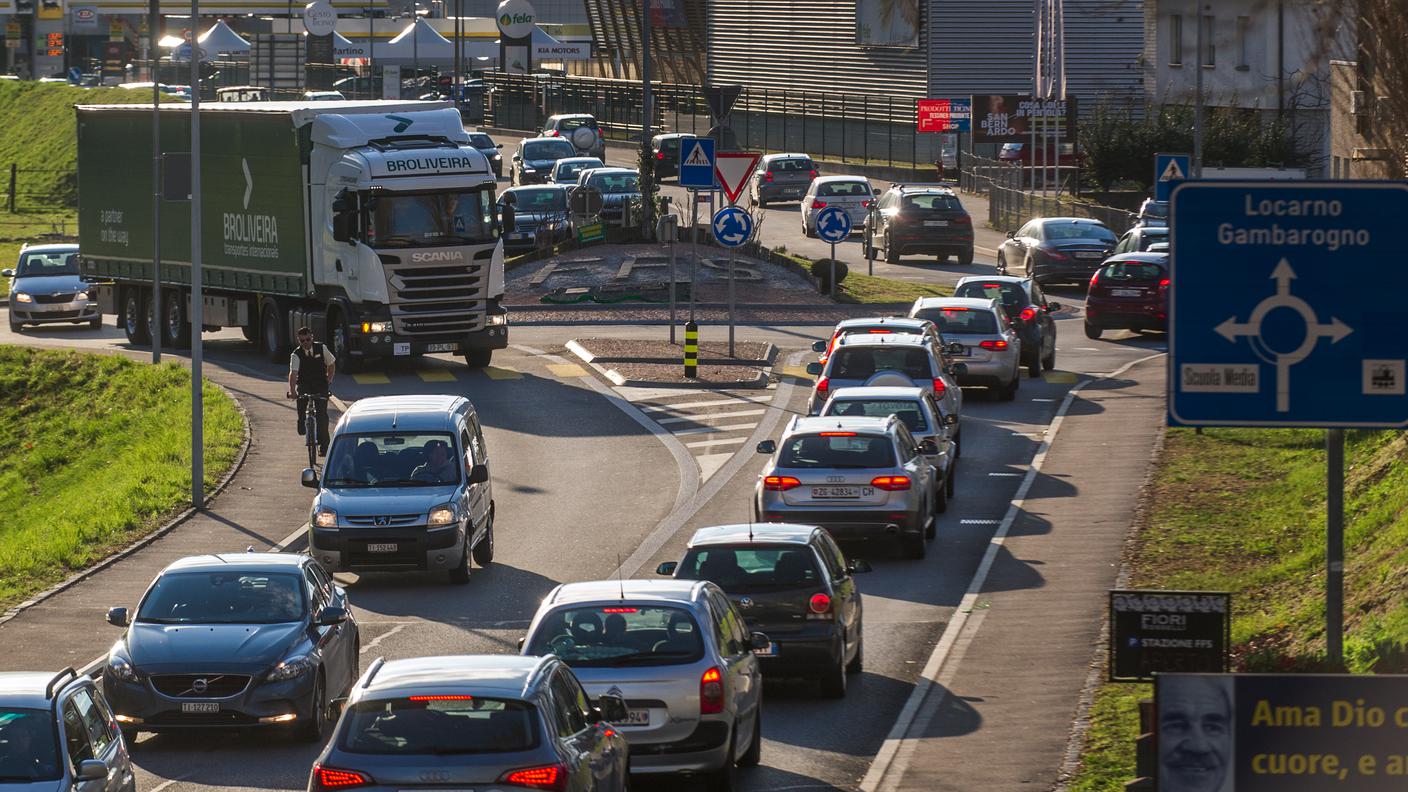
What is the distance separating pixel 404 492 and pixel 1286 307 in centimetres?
1512

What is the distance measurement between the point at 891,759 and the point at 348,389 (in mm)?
22973

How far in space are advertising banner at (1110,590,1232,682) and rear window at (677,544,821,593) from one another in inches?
268

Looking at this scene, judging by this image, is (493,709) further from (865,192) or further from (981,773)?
(865,192)

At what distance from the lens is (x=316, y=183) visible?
38969mm

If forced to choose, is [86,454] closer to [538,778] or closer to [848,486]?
[848,486]

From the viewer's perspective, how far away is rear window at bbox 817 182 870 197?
61.9 metres

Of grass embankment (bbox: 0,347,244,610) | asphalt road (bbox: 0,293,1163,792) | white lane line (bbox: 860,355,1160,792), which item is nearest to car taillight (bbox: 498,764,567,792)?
white lane line (bbox: 860,355,1160,792)

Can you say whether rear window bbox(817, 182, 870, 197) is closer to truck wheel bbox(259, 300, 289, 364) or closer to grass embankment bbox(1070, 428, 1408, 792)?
truck wheel bbox(259, 300, 289, 364)

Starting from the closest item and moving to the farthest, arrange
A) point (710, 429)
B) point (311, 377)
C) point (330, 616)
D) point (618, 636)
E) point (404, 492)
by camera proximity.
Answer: point (618, 636), point (330, 616), point (404, 492), point (311, 377), point (710, 429)

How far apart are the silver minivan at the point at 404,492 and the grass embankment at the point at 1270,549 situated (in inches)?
270

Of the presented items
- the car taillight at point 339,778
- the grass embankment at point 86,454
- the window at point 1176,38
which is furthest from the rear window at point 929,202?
the window at point 1176,38

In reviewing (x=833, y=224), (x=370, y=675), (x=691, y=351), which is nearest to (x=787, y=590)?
(x=370, y=675)

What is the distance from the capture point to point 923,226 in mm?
55344

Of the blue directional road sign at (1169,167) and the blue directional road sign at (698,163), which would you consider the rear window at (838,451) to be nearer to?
the blue directional road sign at (698,163)
